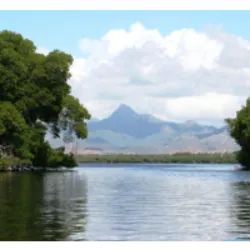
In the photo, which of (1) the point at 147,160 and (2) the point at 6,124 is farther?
(1) the point at 147,160

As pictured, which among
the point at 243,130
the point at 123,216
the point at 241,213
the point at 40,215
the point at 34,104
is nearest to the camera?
the point at 40,215

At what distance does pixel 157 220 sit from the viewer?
955 inches

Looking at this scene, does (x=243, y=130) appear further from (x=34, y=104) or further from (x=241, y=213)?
(x=241, y=213)

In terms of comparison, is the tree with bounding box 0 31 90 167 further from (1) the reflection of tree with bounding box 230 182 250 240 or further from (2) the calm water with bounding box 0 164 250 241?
(1) the reflection of tree with bounding box 230 182 250 240

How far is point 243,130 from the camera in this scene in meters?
88.8

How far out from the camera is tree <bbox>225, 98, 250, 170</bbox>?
89544 mm

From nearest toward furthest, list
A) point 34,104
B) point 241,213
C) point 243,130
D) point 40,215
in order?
point 40,215
point 241,213
point 34,104
point 243,130

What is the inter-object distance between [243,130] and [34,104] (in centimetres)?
2744

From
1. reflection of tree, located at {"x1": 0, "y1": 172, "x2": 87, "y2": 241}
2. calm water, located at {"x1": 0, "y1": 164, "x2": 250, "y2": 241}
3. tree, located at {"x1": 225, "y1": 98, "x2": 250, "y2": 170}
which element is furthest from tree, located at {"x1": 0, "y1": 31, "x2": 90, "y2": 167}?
calm water, located at {"x1": 0, "y1": 164, "x2": 250, "y2": 241}

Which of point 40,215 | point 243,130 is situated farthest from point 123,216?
Answer: point 243,130

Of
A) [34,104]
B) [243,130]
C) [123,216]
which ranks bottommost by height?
[123,216]

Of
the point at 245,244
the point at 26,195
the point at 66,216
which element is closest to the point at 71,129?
the point at 26,195
